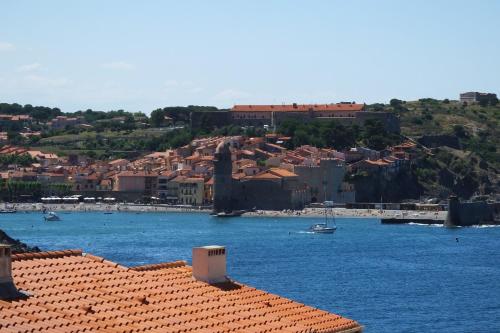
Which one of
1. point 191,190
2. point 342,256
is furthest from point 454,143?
point 342,256

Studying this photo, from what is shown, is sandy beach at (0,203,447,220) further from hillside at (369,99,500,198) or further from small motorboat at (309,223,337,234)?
hillside at (369,99,500,198)

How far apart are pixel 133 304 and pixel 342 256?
46421 mm

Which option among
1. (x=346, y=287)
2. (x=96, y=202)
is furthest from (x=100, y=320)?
(x=96, y=202)

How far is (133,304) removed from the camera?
11.6 m

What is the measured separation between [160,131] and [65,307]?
12479cm

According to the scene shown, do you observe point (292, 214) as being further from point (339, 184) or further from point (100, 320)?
point (100, 320)

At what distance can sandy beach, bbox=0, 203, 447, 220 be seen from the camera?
89650 mm

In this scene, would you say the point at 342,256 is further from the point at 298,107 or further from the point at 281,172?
the point at 298,107

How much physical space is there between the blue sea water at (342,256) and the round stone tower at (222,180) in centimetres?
154

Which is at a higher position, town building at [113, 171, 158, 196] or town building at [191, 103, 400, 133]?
town building at [191, 103, 400, 133]

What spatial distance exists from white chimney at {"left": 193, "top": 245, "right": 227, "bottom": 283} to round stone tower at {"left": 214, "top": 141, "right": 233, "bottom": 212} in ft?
255

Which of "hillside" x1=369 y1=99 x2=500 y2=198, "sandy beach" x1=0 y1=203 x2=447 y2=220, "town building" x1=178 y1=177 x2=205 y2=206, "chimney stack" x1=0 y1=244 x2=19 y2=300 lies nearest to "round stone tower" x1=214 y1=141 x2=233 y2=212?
"sandy beach" x1=0 y1=203 x2=447 y2=220

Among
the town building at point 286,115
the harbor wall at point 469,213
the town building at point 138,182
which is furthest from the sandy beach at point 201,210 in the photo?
the town building at point 286,115

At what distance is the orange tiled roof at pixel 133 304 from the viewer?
1078 cm
